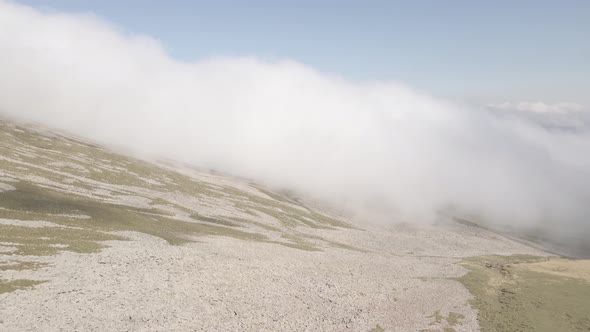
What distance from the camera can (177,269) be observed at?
60375 millimetres

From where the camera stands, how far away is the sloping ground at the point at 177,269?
45.5 metres

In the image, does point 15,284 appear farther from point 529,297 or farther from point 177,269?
point 529,297

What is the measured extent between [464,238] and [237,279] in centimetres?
14084

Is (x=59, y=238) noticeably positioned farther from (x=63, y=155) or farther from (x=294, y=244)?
(x=63, y=155)

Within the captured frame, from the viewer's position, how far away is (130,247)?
66375mm

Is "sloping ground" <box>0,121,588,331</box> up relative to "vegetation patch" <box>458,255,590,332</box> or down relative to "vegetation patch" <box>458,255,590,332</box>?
down

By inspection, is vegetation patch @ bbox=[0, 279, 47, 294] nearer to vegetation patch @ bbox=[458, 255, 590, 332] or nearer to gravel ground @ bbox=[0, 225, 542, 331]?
gravel ground @ bbox=[0, 225, 542, 331]

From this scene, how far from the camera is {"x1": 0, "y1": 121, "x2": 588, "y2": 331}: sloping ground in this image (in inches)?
1791

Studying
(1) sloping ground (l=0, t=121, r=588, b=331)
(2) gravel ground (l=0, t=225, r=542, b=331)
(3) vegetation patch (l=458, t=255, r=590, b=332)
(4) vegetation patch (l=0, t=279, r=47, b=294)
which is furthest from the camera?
(3) vegetation patch (l=458, t=255, r=590, b=332)

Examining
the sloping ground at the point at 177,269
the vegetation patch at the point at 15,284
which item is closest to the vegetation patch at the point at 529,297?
the sloping ground at the point at 177,269

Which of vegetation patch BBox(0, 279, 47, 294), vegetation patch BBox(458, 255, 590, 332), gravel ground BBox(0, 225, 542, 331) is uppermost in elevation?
vegetation patch BBox(458, 255, 590, 332)

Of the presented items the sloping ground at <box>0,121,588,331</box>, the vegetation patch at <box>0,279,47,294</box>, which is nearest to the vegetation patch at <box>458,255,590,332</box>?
the sloping ground at <box>0,121,588,331</box>

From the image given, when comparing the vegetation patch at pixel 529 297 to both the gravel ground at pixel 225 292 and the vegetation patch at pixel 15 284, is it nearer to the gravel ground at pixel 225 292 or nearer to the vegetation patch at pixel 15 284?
the gravel ground at pixel 225 292

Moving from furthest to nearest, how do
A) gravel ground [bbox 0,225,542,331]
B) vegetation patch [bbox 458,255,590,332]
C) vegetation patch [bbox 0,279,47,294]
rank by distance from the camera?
vegetation patch [bbox 458,255,590,332] → gravel ground [bbox 0,225,542,331] → vegetation patch [bbox 0,279,47,294]
